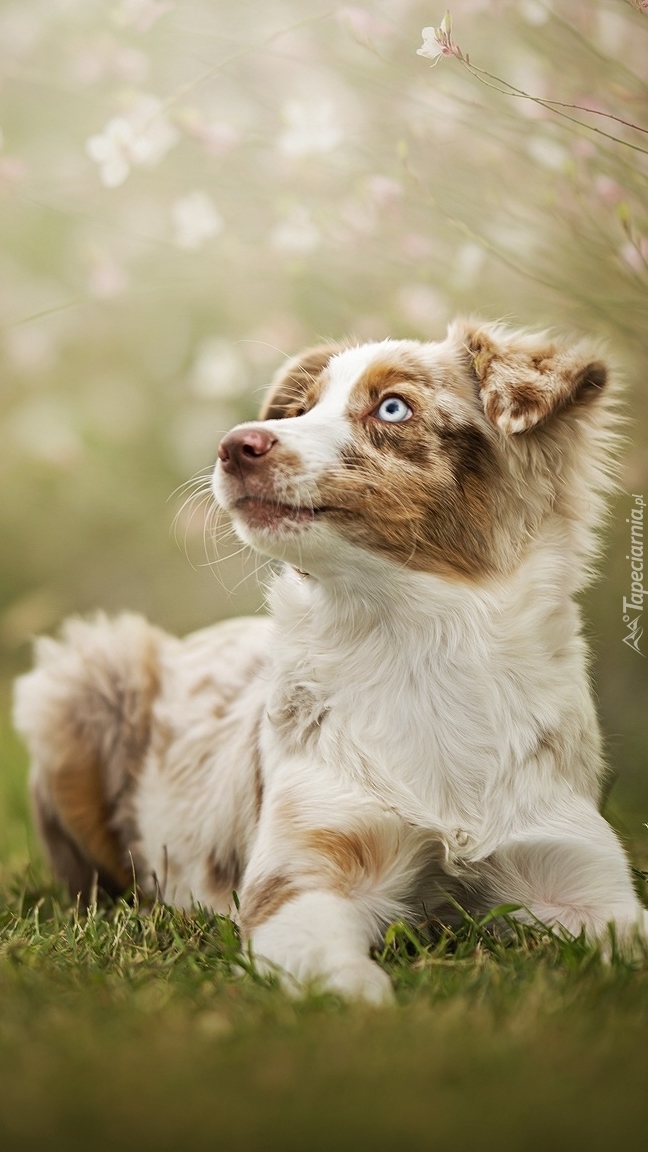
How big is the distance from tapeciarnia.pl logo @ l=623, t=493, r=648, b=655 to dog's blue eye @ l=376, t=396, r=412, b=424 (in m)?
1.03

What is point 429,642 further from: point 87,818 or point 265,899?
point 87,818

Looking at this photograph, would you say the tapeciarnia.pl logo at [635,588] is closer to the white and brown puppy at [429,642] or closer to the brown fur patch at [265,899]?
the white and brown puppy at [429,642]

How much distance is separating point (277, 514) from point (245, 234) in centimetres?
314

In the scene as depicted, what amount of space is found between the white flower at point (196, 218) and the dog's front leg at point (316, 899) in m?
3.27

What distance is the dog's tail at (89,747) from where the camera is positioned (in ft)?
12.5

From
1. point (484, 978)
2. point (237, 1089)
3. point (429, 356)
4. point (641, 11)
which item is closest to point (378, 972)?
point (484, 978)

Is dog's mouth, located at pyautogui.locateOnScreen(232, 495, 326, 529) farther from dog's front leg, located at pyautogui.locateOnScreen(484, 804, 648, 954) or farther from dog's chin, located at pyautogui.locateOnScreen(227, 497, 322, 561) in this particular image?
dog's front leg, located at pyautogui.locateOnScreen(484, 804, 648, 954)

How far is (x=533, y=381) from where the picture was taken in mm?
2729

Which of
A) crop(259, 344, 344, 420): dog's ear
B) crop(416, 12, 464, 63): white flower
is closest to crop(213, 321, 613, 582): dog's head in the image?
crop(259, 344, 344, 420): dog's ear

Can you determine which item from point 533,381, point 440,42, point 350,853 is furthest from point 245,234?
point 350,853

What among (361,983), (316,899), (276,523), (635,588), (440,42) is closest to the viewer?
(361,983)

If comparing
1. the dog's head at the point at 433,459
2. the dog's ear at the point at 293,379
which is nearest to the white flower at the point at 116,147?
the dog's ear at the point at 293,379

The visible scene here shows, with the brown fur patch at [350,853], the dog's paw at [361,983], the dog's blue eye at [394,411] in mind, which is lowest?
the dog's paw at [361,983]

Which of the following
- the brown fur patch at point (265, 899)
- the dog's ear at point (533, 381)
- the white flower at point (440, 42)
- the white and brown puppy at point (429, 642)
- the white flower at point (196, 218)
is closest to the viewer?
the brown fur patch at point (265, 899)
